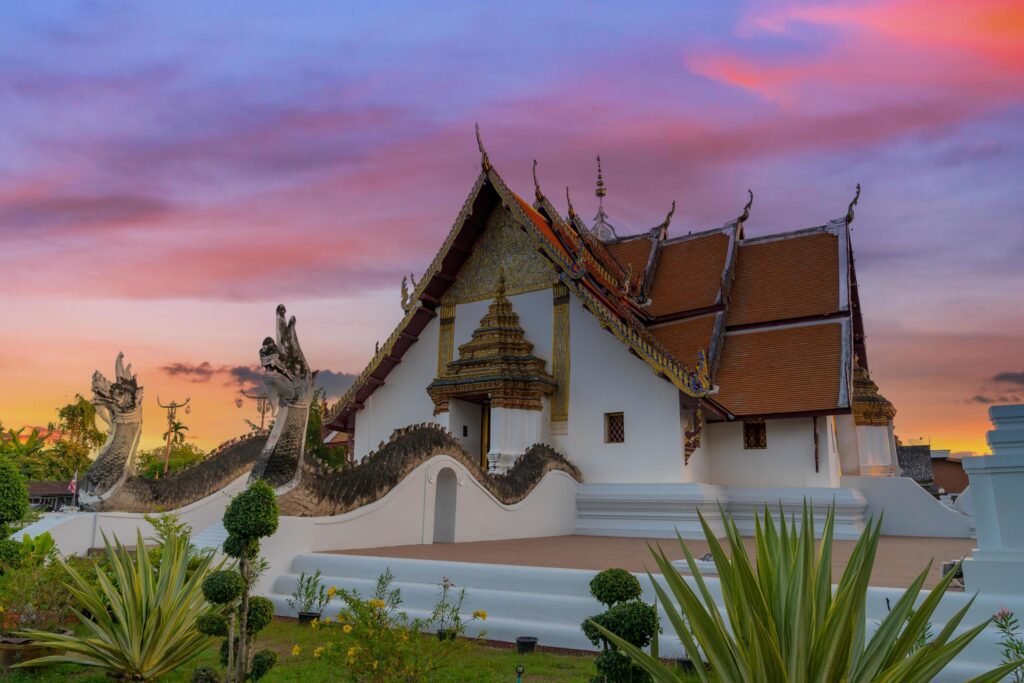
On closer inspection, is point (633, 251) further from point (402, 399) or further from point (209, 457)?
point (209, 457)

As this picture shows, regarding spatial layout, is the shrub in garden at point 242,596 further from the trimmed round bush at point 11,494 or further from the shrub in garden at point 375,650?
the trimmed round bush at point 11,494

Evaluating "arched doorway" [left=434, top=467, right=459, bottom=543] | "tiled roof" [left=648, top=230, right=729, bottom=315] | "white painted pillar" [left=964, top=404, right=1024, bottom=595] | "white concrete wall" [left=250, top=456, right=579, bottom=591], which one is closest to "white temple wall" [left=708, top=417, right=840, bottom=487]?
"tiled roof" [left=648, top=230, right=729, bottom=315]

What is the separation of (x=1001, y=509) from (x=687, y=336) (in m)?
9.03

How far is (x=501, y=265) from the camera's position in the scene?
46.5ft

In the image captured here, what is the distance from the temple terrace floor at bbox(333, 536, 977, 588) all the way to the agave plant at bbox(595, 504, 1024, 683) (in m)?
2.81

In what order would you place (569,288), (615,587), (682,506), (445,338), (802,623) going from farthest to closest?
(445,338) → (569,288) → (682,506) → (615,587) → (802,623)

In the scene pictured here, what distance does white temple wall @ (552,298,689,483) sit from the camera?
1189 cm

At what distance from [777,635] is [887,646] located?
1.46 ft

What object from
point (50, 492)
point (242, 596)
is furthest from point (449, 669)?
point (50, 492)

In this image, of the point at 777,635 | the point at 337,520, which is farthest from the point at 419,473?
the point at 777,635

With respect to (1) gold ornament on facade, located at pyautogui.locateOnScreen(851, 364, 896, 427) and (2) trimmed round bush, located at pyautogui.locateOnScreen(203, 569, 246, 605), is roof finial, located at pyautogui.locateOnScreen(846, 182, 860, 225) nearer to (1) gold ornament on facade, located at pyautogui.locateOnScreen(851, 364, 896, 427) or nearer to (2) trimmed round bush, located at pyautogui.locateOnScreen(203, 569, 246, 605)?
(1) gold ornament on facade, located at pyautogui.locateOnScreen(851, 364, 896, 427)

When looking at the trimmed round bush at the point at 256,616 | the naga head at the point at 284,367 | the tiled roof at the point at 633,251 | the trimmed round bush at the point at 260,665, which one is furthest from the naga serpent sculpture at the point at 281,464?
the tiled roof at the point at 633,251

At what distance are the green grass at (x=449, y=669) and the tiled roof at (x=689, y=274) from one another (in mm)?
9659

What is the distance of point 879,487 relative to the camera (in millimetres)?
12281
